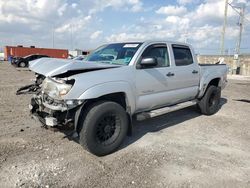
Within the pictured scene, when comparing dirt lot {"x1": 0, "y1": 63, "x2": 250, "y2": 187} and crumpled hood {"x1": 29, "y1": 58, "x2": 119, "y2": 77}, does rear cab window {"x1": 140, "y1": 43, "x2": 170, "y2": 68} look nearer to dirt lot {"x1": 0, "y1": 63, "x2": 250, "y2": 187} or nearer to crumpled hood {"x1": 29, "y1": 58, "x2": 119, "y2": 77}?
crumpled hood {"x1": 29, "y1": 58, "x2": 119, "y2": 77}

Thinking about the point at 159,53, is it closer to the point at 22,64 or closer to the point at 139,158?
the point at 139,158

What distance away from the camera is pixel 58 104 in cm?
409

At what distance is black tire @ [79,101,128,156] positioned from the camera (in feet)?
13.6

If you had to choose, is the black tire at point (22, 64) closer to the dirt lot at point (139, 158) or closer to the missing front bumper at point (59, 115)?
the dirt lot at point (139, 158)

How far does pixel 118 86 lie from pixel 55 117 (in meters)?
1.17

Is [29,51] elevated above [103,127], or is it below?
above

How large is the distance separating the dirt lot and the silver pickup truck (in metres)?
0.46

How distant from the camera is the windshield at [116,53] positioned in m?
5.04

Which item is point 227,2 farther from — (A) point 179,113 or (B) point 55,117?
(B) point 55,117

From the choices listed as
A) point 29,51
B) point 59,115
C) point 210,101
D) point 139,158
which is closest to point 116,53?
point 59,115

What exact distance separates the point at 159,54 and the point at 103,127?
2116 mm

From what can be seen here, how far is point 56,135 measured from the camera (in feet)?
17.3

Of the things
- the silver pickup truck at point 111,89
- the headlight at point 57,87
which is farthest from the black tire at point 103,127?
the headlight at point 57,87

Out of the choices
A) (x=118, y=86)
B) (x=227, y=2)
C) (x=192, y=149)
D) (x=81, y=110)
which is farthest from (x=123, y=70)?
(x=227, y=2)
